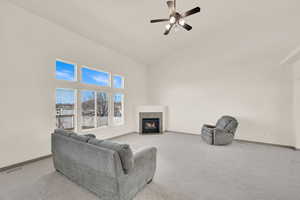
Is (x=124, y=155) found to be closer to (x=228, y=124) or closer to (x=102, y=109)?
(x=102, y=109)

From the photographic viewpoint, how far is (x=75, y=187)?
221cm

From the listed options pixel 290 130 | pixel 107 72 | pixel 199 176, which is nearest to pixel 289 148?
pixel 290 130

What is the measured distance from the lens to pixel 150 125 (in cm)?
638

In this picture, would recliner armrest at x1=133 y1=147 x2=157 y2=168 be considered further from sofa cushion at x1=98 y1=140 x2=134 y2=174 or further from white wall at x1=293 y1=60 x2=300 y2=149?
white wall at x1=293 y1=60 x2=300 y2=149

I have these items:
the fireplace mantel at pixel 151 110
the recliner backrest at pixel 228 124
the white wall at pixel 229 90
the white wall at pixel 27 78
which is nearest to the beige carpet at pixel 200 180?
the white wall at pixel 27 78

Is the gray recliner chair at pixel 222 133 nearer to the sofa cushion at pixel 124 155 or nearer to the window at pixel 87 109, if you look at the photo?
the sofa cushion at pixel 124 155

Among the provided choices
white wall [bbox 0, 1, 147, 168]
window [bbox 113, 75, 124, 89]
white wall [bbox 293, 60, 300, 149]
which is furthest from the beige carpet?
window [bbox 113, 75, 124, 89]

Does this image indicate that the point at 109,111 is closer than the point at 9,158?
No

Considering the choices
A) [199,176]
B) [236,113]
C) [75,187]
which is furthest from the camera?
[236,113]

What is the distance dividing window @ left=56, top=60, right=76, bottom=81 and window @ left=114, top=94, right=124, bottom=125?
6.00ft

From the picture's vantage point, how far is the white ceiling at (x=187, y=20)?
→ 338cm

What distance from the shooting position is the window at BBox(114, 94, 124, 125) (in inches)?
219

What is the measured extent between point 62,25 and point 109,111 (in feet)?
10.2

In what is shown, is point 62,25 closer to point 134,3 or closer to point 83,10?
point 83,10
